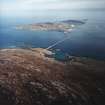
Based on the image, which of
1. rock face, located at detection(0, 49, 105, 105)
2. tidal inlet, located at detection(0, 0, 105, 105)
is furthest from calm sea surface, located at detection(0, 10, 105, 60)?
rock face, located at detection(0, 49, 105, 105)

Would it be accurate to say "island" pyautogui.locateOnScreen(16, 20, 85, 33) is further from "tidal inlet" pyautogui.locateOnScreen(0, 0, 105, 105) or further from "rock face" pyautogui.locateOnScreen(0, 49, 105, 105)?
"rock face" pyautogui.locateOnScreen(0, 49, 105, 105)

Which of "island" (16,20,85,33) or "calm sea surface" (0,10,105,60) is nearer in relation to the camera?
"calm sea surface" (0,10,105,60)

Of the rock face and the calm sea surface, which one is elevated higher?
the calm sea surface

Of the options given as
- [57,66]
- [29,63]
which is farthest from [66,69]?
[29,63]

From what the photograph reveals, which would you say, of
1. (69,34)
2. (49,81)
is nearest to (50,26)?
(69,34)

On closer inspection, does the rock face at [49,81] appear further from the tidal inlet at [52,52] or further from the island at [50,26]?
the island at [50,26]

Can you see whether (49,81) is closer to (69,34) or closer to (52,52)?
(52,52)
